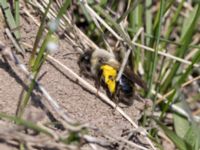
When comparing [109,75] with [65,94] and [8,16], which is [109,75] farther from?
[8,16]

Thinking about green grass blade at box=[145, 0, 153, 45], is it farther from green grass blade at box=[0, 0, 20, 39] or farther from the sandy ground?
green grass blade at box=[0, 0, 20, 39]

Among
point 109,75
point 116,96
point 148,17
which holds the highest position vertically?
point 148,17

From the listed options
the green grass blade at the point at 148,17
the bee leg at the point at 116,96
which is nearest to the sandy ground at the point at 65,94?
the bee leg at the point at 116,96

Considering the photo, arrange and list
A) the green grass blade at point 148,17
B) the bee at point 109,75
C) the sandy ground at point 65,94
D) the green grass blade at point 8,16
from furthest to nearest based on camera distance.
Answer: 1. the green grass blade at point 148,17
2. the bee at point 109,75
3. the green grass blade at point 8,16
4. the sandy ground at point 65,94

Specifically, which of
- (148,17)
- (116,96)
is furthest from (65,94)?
(148,17)

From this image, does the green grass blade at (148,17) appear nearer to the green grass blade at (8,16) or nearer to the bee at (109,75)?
the bee at (109,75)

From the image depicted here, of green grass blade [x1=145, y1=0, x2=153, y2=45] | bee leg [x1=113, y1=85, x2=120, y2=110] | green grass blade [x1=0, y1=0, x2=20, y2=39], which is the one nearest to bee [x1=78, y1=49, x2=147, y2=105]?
bee leg [x1=113, y1=85, x2=120, y2=110]
